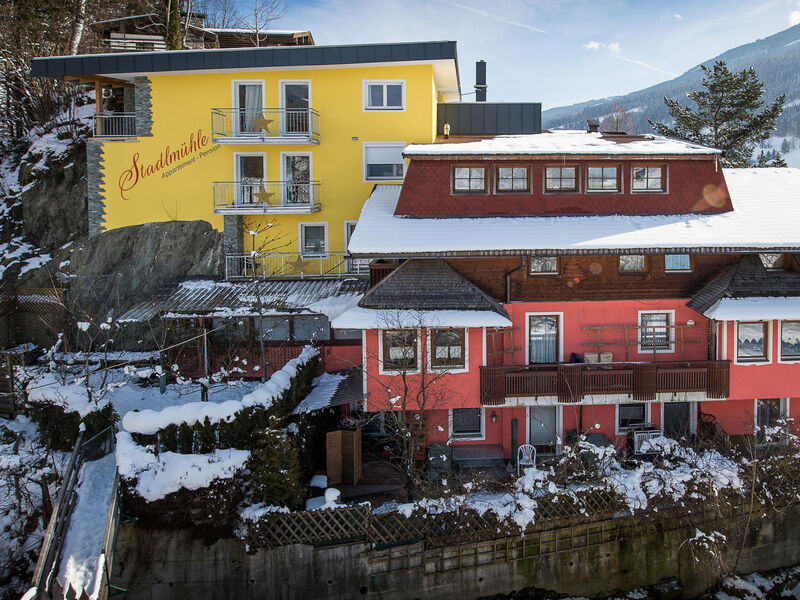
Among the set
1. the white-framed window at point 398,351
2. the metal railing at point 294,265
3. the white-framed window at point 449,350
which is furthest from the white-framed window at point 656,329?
the metal railing at point 294,265

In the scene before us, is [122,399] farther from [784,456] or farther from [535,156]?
[784,456]

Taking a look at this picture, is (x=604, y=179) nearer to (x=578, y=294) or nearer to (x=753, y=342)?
(x=578, y=294)

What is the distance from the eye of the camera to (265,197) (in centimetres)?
2317

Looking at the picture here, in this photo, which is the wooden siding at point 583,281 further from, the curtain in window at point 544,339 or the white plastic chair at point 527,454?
the white plastic chair at point 527,454

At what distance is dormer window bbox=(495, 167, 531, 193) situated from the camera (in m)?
19.7

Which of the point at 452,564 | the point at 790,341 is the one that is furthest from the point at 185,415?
the point at 790,341

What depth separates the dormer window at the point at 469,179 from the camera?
19.6 metres

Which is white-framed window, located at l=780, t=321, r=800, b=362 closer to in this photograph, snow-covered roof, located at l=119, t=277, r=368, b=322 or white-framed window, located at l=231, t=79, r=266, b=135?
snow-covered roof, located at l=119, t=277, r=368, b=322

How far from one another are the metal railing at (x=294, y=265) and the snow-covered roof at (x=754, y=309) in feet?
43.6

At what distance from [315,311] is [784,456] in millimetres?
15542

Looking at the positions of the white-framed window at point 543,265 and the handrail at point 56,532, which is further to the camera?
the white-framed window at point 543,265

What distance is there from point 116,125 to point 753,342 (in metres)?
27.6

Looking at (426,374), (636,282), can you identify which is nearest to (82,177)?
(426,374)

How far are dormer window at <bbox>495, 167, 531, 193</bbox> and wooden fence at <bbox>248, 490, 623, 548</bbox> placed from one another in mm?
10548
